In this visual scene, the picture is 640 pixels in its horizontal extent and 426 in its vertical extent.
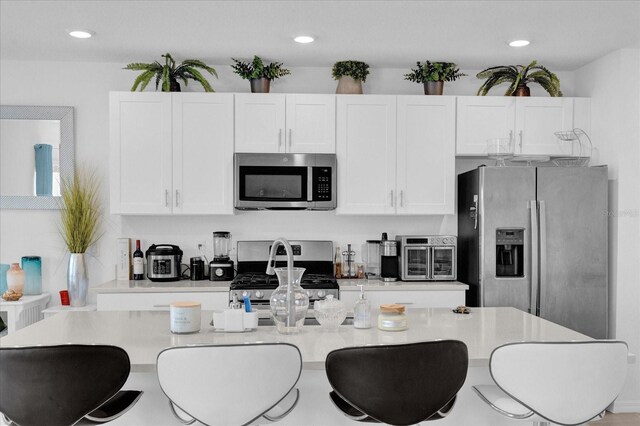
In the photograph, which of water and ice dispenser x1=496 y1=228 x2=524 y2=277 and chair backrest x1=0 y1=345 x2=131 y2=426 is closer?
chair backrest x1=0 y1=345 x2=131 y2=426

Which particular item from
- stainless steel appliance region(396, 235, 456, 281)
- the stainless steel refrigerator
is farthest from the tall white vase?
the stainless steel refrigerator

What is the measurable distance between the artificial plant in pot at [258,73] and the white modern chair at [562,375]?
297 centimetres

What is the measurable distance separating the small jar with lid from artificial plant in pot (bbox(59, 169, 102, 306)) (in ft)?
8.91

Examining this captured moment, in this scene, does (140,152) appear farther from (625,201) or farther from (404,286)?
(625,201)

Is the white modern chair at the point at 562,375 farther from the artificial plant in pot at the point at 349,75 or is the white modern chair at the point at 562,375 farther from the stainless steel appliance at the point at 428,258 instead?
the artificial plant in pot at the point at 349,75

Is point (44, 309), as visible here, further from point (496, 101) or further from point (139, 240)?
point (496, 101)

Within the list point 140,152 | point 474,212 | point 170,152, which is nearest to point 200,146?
point 170,152

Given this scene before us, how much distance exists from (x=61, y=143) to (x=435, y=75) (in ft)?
9.73

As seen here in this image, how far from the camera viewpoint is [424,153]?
Answer: 13.9 ft

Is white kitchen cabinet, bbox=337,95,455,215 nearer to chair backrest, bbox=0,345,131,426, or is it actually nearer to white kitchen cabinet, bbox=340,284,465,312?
white kitchen cabinet, bbox=340,284,465,312

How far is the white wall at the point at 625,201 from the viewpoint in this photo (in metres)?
4.00

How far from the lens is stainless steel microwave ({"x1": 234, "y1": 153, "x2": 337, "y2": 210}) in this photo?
4160 mm

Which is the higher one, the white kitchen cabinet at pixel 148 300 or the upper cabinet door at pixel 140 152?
the upper cabinet door at pixel 140 152

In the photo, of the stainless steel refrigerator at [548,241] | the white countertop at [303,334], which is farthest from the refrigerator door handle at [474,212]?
the white countertop at [303,334]
